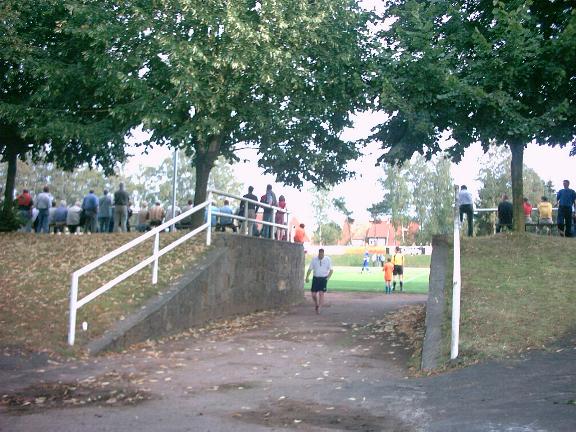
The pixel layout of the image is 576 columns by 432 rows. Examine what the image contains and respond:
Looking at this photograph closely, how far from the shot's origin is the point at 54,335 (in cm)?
1018

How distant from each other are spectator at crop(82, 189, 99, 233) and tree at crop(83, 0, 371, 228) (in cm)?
268

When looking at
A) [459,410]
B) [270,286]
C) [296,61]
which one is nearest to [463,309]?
[459,410]

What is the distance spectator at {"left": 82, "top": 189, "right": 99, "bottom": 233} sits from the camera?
20266 mm

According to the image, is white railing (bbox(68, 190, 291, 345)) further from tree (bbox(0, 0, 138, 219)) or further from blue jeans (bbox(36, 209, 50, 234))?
blue jeans (bbox(36, 209, 50, 234))

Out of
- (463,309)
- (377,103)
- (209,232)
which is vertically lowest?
(463,309)

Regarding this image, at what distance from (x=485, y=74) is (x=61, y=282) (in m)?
10.4

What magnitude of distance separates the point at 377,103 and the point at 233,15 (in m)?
4.56

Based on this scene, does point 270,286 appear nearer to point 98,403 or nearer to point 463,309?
point 463,309

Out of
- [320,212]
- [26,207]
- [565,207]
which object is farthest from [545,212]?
[320,212]

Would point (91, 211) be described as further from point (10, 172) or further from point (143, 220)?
point (10, 172)

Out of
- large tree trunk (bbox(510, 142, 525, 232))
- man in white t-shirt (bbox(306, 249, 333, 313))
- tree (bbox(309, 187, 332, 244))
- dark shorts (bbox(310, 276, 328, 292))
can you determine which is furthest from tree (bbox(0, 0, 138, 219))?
tree (bbox(309, 187, 332, 244))

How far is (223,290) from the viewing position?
1437cm

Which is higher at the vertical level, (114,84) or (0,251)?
(114,84)

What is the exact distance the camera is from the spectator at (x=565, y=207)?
17.8 meters
